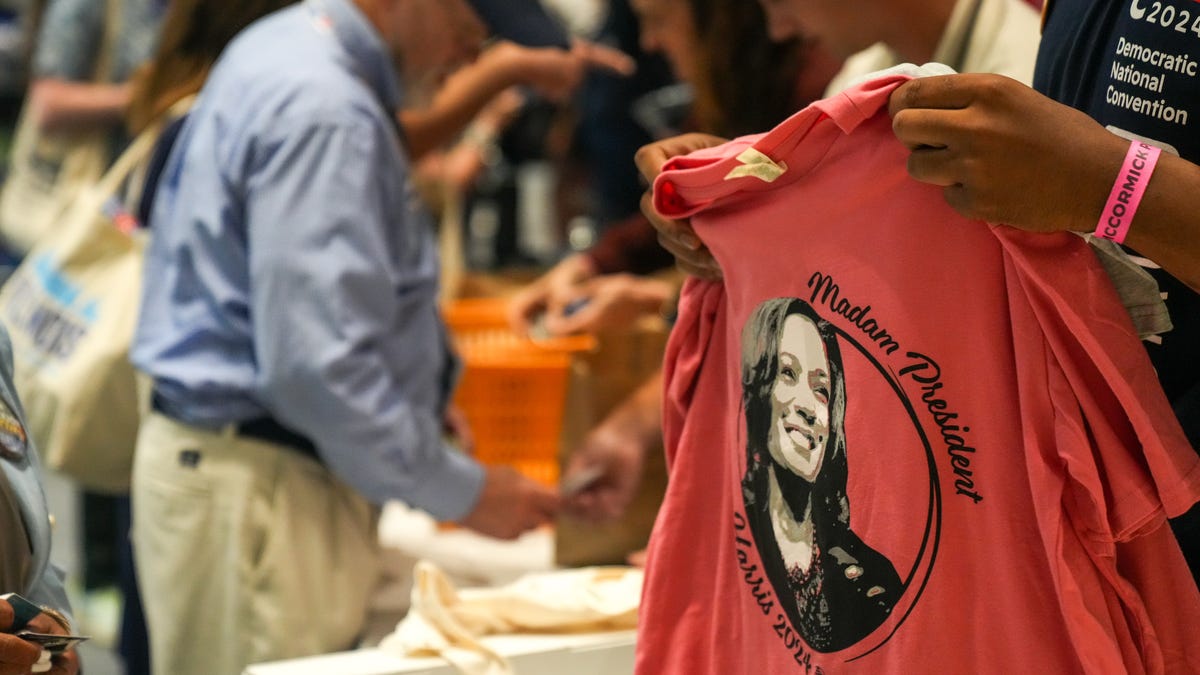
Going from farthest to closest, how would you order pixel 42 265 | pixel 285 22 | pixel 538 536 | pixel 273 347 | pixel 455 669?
pixel 538 536
pixel 42 265
pixel 285 22
pixel 273 347
pixel 455 669

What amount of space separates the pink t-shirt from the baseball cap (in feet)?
3.04

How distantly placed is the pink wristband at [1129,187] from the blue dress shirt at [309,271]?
3.81ft

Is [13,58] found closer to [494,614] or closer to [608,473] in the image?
[608,473]

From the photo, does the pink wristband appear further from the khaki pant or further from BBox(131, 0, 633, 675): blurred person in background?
the khaki pant

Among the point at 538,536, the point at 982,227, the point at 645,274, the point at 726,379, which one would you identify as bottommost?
the point at 538,536

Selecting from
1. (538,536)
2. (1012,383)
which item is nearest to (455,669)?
(1012,383)

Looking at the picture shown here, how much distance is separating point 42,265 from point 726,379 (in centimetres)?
158

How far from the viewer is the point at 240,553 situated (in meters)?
2.07

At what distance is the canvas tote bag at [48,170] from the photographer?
138 inches

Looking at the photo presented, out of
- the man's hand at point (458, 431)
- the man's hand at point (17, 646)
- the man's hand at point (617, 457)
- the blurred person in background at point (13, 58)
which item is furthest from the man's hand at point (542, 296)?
the blurred person in background at point (13, 58)

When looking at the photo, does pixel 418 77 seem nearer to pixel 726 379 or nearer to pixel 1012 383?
pixel 726 379

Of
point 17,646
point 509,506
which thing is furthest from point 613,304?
point 17,646

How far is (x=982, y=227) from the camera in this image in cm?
116

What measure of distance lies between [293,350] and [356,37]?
0.53 meters
